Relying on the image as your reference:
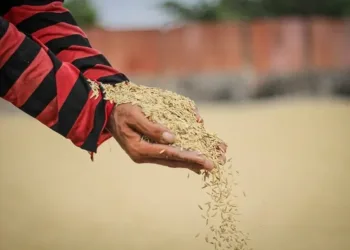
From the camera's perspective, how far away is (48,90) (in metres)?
1.88

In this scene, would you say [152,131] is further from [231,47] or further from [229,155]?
[231,47]

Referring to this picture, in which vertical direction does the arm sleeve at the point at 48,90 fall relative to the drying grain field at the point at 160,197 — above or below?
above

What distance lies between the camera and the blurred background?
3041 mm

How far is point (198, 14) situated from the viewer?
19.7 m

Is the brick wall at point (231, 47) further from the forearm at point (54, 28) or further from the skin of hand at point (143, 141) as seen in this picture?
the skin of hand at point (143, 141)

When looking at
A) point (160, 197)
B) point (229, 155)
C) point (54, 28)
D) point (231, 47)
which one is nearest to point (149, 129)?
point (54, 28)

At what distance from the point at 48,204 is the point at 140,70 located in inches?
329

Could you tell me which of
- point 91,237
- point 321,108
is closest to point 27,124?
point 321,108

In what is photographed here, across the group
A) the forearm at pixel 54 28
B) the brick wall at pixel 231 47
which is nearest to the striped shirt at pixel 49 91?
the forearm at pixel 54 28

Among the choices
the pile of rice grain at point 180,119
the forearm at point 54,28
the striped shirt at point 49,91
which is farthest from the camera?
the forearm at point 54,28

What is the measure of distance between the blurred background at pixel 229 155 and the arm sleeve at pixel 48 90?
0.96 m

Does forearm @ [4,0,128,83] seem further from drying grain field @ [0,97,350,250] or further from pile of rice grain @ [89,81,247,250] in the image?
drying grain field @ [0,97,350,250]

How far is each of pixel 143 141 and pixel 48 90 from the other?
9.5 inches

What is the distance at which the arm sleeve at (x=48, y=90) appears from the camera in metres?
1.85
